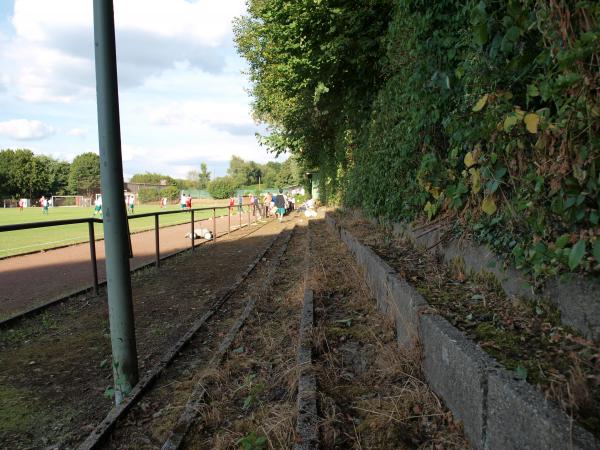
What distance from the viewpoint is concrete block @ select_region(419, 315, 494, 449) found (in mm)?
1735

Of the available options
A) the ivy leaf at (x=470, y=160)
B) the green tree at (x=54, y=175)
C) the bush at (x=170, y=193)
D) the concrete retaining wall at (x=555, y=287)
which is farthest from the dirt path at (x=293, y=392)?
the green tree at (x=54, y=175)

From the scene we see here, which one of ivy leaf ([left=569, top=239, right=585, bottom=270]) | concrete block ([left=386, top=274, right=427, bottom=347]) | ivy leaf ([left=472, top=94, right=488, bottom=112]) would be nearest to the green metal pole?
concrete block ([left=386, top=274, right=427, bottom=347])

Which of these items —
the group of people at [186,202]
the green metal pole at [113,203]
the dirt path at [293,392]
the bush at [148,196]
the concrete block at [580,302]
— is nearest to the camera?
the concrete block at [580,302]

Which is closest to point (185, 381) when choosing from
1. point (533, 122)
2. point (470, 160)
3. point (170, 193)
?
point (470, 160)

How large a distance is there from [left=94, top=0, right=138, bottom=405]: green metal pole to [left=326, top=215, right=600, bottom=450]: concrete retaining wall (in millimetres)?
2100

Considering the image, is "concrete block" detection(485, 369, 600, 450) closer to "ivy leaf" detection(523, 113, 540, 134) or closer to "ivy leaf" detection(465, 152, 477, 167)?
"ivy leaf" detection(523, 113, 540, 134)

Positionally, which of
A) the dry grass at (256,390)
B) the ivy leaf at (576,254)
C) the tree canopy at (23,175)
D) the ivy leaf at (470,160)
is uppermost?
the tree canopy at (23,175)

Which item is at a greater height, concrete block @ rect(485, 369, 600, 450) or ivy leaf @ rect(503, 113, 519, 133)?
ivy leaf @ rect(503, 113, 519, 133)

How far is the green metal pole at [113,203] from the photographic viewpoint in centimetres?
302

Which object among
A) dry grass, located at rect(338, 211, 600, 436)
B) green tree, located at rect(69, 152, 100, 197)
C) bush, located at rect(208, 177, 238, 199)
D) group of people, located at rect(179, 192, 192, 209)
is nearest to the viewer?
dry grass, located at rect(338, 211, 600, 436)

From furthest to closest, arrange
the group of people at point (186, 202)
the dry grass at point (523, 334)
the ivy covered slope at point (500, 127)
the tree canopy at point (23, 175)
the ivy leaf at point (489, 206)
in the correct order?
the tree canopy at point (23, 175), the group of people at point (186, 202), the ivy leaf at point (489, 206), the ivy covered slope at point (500, 127), the dry grass at point (523, 334)

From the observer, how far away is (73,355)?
3.96 metres

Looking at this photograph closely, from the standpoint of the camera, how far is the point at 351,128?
11664 mm

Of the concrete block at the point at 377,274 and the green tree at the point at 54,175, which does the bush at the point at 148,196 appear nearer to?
the green tree at the point at 54,175
